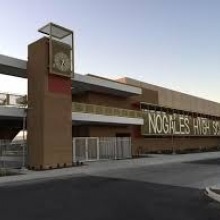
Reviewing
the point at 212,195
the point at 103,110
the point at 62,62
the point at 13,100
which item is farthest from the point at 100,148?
the point at 212,195

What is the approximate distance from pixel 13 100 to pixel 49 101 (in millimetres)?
3190

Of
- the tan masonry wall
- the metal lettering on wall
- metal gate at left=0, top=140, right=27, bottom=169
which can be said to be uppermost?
the tan masonry wall

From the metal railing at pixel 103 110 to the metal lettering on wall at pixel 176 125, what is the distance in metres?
3.09

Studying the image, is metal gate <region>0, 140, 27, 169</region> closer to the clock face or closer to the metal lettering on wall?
the clock face

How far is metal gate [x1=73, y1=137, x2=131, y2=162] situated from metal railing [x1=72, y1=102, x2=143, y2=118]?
2.51 metres

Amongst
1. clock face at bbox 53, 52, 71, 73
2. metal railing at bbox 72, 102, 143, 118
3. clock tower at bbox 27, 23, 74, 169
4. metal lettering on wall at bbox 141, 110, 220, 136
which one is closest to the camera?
clock tower at bbox 27, 23, 74, 169

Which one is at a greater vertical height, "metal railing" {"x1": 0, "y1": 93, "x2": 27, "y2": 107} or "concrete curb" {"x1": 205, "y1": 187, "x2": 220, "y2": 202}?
"metal railing" {"x1": 0, "y1": 93, "x2": 27, "y2": 107}

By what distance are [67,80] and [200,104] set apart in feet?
154

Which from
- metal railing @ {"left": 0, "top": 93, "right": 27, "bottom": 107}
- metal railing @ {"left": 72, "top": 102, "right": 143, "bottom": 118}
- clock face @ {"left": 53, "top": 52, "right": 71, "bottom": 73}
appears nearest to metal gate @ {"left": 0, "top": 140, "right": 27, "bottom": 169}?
metal railing @ {"left": 0, "top": 93, "right": 27, "bottom": 107}

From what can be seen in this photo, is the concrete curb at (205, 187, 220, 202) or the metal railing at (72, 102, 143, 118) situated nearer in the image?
the concrete curb at (205, 187, 220, 202)

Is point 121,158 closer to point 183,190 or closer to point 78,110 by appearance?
point 78,110

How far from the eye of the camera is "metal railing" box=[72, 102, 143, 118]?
35406mm

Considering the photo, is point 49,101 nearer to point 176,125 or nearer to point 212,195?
point 212,195

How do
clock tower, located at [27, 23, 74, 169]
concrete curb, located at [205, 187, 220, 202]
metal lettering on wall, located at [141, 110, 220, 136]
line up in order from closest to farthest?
1. concrete curb, located at [205, 187, 220, 202]
2. clock tower, located at [27, 23, 74, 169]
3. metal lettering on wall, located at [141, 110, 220, 136]
